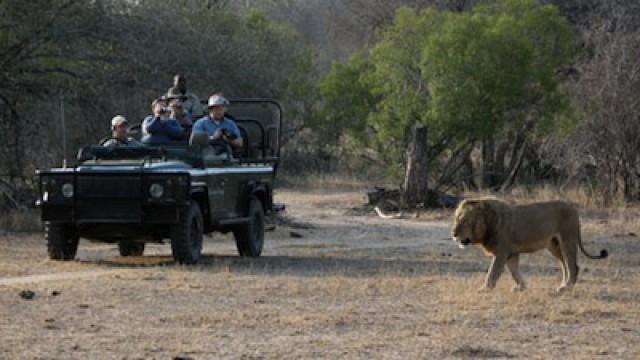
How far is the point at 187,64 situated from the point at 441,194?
7755 mm

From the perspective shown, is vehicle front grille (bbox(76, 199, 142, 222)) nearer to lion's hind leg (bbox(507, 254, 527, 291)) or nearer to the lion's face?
the lion's face

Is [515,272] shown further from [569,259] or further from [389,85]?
[389,85]

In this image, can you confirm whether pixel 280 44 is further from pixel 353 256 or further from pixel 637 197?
pixel 353 256

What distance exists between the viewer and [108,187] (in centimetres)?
1747

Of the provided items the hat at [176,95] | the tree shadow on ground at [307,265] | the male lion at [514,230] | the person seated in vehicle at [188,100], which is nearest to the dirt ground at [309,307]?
the tree shadow on ground at [307,265]

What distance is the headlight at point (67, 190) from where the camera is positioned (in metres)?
17.5

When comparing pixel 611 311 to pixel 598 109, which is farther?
pixel 598 109

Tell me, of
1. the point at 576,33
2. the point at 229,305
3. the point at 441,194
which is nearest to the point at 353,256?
the point at 229,305

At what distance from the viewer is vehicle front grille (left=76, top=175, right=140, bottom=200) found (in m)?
17.4

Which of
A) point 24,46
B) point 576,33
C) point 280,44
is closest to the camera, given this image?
point 24,46

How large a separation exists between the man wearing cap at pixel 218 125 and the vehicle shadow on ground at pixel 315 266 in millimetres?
1567

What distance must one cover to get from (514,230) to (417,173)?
54.4ft

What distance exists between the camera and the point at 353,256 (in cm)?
2066

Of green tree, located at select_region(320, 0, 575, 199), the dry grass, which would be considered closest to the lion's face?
the dry grass
